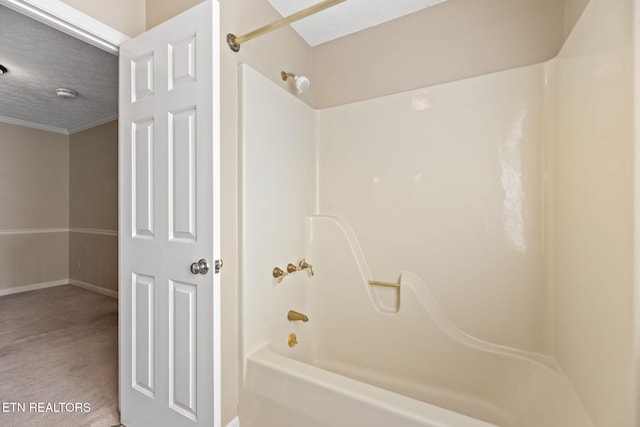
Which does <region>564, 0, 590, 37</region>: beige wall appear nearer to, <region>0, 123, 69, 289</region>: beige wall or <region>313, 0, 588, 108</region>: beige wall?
<region>313, 0, 588, 108</region>: beige wall

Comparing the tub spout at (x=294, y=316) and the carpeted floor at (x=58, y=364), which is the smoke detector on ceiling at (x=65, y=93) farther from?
the tub spout at (x=294, y=316)

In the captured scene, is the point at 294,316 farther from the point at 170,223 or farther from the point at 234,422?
the point at 170,223

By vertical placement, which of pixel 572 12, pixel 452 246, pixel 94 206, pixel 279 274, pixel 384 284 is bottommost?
pixel 384 284

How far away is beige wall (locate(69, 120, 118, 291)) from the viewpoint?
3791 mm

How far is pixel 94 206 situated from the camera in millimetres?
4031

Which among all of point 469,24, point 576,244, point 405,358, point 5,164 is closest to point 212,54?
point 469,24

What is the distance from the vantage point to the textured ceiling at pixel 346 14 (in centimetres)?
176

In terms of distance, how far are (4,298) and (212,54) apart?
4.87m

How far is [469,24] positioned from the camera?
167 centimetres

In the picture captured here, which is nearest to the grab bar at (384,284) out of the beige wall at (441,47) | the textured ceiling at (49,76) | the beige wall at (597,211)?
the beige wall at (597,211)

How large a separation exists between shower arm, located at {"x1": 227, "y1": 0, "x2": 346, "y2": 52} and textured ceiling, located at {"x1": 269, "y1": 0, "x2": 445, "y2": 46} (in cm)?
57

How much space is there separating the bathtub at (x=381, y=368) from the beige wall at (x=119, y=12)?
1570mm

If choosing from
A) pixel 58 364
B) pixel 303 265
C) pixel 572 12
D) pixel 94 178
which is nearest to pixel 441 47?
pixel 572 12

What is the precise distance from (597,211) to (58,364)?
341 centimetres
